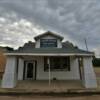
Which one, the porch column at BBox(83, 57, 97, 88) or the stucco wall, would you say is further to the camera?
the stucco wall

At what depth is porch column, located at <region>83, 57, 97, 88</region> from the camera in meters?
11.7

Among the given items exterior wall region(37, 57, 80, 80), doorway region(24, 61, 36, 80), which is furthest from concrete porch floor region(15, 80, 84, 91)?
doorway region(24, 61, 36, 80)

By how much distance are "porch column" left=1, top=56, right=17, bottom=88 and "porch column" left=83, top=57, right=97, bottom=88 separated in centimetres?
623

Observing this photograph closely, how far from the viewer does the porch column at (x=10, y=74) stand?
1166cm

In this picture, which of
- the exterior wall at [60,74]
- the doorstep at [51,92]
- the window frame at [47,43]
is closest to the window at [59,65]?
the exterior wall at [60,74]

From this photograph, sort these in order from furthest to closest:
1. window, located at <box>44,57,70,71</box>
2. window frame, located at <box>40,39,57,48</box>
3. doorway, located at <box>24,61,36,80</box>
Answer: window frame, located at <box>40,39,57,48</box>
doorway, located at <box>24,61,36,80</box>
window, located at <box>44,57,70,71</box>

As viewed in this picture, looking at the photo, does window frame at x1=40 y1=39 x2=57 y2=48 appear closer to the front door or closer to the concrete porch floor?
the front door

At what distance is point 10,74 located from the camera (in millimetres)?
Result: 11883

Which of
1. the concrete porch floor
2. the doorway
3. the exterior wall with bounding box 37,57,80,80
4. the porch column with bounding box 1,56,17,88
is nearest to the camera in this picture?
the concrete porch floor

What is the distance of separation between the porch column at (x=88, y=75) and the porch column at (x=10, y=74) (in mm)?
6235

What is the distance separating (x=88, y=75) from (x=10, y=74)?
22.5ft

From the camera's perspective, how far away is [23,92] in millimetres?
10055

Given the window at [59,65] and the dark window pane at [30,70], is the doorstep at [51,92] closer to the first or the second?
the window at [59,65]

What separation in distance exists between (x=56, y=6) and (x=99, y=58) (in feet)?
114
